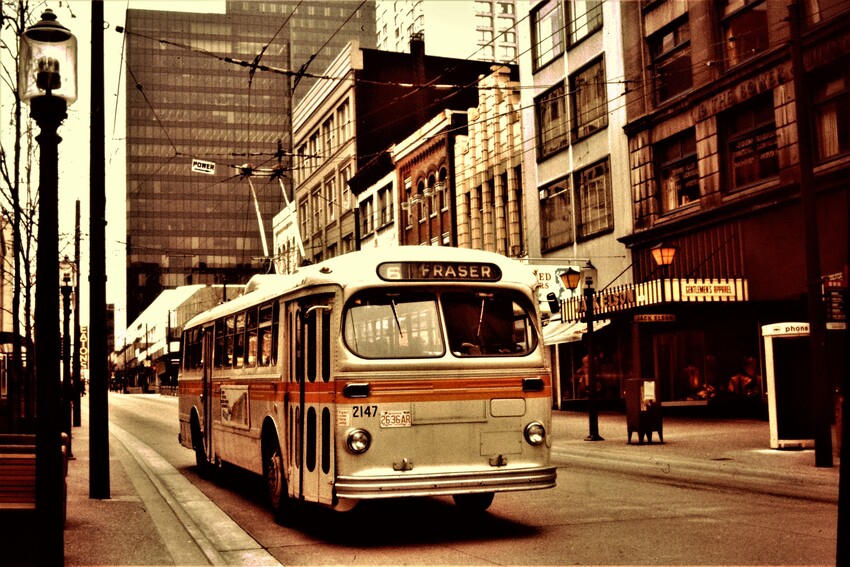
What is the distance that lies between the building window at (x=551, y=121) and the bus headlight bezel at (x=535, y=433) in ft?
88.6

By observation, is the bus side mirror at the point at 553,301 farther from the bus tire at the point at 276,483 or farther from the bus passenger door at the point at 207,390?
the bus tire at the point at 276,483

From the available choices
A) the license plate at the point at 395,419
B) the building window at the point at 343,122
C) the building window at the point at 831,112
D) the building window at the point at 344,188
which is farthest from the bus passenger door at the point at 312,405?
the building window at the point at 343,122

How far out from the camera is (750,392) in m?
27.4

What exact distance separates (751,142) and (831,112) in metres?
3.26

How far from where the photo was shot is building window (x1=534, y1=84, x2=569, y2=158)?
3625cm

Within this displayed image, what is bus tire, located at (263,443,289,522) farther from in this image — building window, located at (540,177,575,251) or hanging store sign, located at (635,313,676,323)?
building window, located at (540,177,575,251)

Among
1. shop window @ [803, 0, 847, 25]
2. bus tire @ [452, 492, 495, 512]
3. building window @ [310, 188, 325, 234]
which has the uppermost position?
building window @ [310, 188, 325, 234]

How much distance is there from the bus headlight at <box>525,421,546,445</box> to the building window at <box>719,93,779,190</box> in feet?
58.7

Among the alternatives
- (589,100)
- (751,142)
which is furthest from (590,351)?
(589,100)

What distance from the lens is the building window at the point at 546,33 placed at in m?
36.8

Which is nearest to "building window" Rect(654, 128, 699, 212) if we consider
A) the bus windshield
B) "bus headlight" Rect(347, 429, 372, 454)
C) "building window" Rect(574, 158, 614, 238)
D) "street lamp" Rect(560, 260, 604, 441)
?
"building window" Rect(574, 158, 614, 238)

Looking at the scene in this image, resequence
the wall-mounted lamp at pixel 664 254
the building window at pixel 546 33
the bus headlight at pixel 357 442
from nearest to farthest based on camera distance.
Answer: the bus headlight at pixel 357 442 < the wall-mounted lamp at pixel 664 254 < the building window at pixel 546 33

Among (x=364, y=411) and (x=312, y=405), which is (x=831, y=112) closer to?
(x=312, y=405)

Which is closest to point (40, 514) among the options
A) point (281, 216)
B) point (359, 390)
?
point (359, 390)
